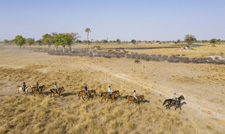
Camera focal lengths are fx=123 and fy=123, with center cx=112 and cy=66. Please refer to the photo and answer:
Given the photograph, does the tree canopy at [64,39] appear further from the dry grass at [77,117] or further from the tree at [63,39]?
the dry grass at [77,117]

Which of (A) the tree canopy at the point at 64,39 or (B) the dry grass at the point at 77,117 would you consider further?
(A) the tree canopy at the point at 64,39

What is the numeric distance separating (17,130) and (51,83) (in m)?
10.5

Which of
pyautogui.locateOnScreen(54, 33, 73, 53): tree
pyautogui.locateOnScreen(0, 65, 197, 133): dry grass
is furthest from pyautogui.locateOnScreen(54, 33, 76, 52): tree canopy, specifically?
pyautogui.locateOnScreen(0, 65, 197, 133): dry grass

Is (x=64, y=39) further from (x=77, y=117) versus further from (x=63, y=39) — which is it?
Answer: (x=77, y=117)

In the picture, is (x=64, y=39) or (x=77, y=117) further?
(x=64, y=39)

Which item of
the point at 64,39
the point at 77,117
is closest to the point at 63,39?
the point at 64,39

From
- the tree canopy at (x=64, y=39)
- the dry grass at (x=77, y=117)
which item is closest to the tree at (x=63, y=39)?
the tree canopy at (x=64, y=39)

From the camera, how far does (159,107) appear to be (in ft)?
41.2

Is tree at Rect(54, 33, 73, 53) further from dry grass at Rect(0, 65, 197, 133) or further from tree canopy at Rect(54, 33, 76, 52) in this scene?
dry grass at Rect(0, 65, 197, 133)

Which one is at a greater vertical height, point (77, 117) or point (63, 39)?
point (63, 39)

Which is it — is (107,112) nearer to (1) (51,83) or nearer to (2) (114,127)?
(2) (114,127)

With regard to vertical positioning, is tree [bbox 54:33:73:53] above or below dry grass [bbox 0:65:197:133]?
above

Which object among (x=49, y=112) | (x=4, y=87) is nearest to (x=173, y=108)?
(x=49, y=112)

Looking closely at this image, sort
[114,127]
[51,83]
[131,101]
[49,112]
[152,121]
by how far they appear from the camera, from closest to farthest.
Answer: [114,127] < [152,121] < [49,112] < [131,101] < [51,83]
